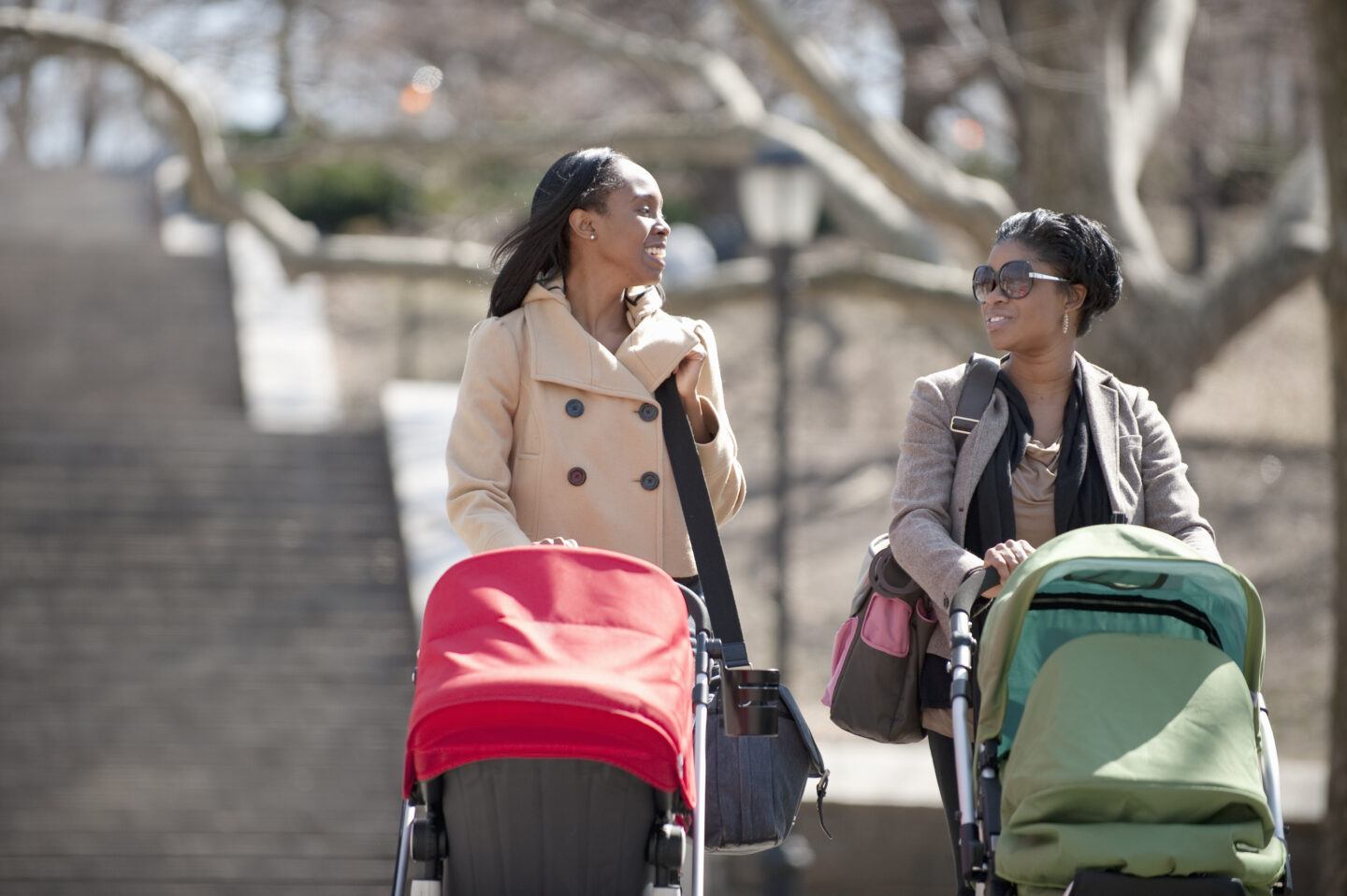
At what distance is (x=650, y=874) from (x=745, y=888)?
19.3 ft

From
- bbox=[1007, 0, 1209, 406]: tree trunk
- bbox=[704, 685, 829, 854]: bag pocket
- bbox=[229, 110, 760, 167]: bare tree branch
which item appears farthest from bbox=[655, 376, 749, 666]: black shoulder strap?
bbox=[229, 110, 760, 167]: bare tree branch

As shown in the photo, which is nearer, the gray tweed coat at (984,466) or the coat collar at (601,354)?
the gray tweed coat at (984,466)

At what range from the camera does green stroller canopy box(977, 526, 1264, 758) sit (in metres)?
3.53

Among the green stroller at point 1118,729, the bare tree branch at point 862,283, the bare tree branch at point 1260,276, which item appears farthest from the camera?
the bare tree branch at point 862,283

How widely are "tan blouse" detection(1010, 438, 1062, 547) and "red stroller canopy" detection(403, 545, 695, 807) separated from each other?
0.94 m

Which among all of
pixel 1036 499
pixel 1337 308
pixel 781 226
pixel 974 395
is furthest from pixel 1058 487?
pixel 781 226

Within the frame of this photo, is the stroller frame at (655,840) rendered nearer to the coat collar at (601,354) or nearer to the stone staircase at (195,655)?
the coat collar at (601,354)

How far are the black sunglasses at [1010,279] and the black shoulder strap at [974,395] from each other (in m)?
0.15

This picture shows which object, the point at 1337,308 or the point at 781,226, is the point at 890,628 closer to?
the point at 1337,308

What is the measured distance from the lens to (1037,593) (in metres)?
3.77

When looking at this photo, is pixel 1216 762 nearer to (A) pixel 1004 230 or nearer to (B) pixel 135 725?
(A) pixel 1004 230

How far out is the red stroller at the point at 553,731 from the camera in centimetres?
338

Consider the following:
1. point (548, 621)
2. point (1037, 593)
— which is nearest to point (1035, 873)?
point (1037, 593)

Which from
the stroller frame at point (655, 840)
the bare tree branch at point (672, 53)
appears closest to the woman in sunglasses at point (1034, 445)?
the stroller frame at point (655, 840)
